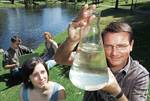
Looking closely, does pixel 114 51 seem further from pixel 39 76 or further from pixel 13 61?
pixel 13 61

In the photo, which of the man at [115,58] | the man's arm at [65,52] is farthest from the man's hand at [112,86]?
Result: the man's arm at [65,52]

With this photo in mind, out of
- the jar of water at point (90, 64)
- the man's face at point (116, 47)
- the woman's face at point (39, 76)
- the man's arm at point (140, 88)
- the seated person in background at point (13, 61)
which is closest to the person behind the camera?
A: the jar of water at point (90, 64)

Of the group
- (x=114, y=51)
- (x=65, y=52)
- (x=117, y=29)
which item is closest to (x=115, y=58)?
(x=114, y=51)

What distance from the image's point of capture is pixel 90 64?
182 cm

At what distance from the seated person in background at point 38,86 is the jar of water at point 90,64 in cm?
264

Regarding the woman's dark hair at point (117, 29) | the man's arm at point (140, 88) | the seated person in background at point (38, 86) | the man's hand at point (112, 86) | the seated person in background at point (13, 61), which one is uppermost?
the woman's dark hair at point (117, 29)

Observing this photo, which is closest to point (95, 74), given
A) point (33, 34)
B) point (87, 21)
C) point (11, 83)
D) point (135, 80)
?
point (87, 21)

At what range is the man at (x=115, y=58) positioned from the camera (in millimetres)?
2049

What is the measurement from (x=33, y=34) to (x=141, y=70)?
34183 mm

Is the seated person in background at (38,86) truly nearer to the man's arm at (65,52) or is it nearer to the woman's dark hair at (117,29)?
the man's arm at (65,52)

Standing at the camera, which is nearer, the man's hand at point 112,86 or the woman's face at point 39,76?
the man's hand at point 112,86

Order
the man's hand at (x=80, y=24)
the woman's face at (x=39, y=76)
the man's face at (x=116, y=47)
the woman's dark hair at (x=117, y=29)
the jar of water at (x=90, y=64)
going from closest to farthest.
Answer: the jar of water at (x=90, y=64) < the man's hand at (x=80, y=24) < the man's face at (x=116, y=47) < the woman's dark hair at (x=117, y=29) < the woman's face at (x=39, y=76)

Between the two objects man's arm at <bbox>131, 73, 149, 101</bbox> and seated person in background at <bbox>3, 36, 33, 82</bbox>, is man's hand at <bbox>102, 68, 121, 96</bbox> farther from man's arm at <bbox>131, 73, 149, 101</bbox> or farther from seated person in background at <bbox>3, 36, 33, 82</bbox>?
seated person in background at <bbox>3, 36, 33, 82</bbox>

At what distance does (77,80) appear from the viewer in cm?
181
